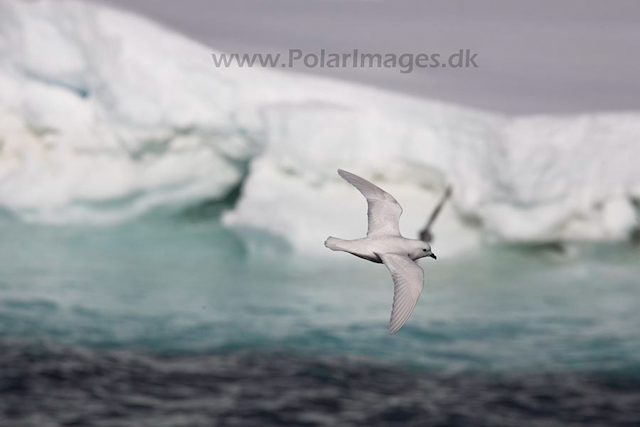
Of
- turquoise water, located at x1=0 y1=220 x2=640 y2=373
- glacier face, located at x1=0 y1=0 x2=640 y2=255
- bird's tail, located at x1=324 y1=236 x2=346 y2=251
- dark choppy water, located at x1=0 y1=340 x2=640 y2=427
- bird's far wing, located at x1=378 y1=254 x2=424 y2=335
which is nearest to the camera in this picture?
bird's far wing, located at x1=378 y1=254 x2=424 y2=335

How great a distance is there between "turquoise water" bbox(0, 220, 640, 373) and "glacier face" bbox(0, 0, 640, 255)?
24.0 inches

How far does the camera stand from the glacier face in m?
8.66

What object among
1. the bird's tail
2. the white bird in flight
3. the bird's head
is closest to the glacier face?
the white bird in flight

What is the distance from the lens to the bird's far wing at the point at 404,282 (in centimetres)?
256

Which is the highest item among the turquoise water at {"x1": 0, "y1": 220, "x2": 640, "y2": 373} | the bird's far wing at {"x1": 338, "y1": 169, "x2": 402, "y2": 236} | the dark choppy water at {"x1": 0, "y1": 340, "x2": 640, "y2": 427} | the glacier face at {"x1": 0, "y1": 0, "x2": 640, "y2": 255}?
the glacier face at {"x1": 0, "y1": 0, "x2": 640, "y2": 255}

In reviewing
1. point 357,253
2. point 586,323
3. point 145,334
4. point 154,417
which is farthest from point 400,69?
point 357,253

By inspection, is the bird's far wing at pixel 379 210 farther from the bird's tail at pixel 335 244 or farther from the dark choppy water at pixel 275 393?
the dark choppy water at pixel 275 393

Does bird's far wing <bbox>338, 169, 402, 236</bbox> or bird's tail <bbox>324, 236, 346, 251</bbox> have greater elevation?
bird's far wing <bbox>338, 169, 402, 236</bbox>

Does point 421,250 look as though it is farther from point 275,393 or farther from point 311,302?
point 311,302

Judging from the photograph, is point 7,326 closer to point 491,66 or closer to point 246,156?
point 246,156

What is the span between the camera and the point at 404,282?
8.74 ft

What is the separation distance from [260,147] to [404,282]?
22.1ft

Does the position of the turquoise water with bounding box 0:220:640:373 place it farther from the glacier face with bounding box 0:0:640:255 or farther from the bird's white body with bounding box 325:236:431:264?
the bird's white body with bounding box 325:236:431:264

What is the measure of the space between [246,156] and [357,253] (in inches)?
274
